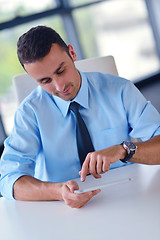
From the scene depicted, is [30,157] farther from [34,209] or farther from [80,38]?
[80,38]

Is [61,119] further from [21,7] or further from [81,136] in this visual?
[21,7]

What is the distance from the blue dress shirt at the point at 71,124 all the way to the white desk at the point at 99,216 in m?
0.24

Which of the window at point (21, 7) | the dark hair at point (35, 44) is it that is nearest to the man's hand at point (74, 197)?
the dark hair at point (35, 44)

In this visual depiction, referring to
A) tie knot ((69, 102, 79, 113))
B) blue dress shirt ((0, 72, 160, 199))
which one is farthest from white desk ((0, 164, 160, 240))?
tie knot ((69, 102, 79, 113))

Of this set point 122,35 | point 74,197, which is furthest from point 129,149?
point 122,35

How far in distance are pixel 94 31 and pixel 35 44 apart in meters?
4.25

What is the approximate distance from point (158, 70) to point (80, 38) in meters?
1.78

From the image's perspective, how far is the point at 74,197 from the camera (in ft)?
3.46

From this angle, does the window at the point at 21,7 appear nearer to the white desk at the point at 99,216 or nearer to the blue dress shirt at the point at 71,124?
the blue dress shirt at the point at 71,124

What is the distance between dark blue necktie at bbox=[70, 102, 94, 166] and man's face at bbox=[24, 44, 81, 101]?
0.10 metres

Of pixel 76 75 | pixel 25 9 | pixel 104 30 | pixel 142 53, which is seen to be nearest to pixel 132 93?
pixel 76 75

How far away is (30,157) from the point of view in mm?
1374

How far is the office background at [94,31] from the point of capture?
4.18 meters

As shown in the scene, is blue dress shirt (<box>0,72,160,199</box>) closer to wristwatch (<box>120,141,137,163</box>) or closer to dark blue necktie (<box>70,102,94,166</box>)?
dark blue necktie (<box>70,102,94,166</box>)
